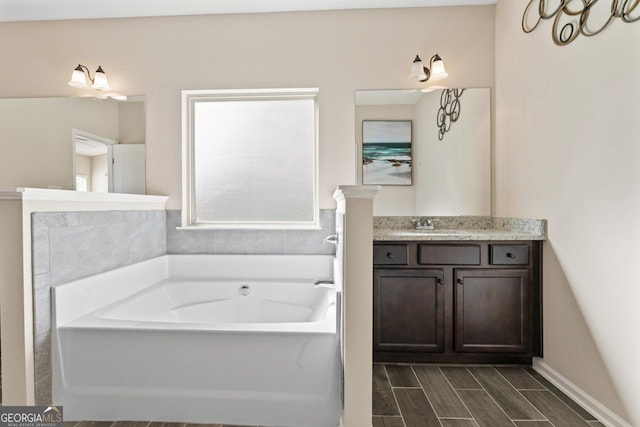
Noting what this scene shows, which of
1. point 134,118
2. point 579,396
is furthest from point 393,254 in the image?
point 134,118

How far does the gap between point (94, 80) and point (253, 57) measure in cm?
126

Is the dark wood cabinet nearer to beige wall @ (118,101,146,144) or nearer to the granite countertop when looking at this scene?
the granite countertop

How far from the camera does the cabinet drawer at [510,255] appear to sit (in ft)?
6.81

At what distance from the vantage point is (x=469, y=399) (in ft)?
5.67

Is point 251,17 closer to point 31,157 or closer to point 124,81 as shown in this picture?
point 124,81

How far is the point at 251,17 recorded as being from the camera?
8.35 feet

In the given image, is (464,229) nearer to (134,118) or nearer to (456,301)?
(456,301)

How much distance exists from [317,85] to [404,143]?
0.81 m

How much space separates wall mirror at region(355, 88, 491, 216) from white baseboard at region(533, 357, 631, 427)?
1.11 meters

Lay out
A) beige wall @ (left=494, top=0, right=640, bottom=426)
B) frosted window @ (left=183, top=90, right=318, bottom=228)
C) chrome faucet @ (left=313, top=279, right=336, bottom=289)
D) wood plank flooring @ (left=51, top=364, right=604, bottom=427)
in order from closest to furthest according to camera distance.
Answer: beige wall @ (left=494, top=0, right=640, bottom=426) → wood plank flooring @ (left=51, top=364, right=604, bottom=427) → chrome faucet @ (left=313, top=279, right=336, bottom=289) → frosted window @ (left=183, top=90, right=318, bottom=228)

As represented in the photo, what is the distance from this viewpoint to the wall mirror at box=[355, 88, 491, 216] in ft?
8.36

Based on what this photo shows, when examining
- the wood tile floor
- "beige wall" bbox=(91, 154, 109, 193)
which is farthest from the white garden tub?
"beige wall" bbox=(91, 154, 109, 193)

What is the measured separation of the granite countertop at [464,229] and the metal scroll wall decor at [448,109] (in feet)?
2.34

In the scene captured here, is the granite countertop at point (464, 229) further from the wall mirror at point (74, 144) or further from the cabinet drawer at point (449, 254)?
the wall mirror at point (74, 144)
